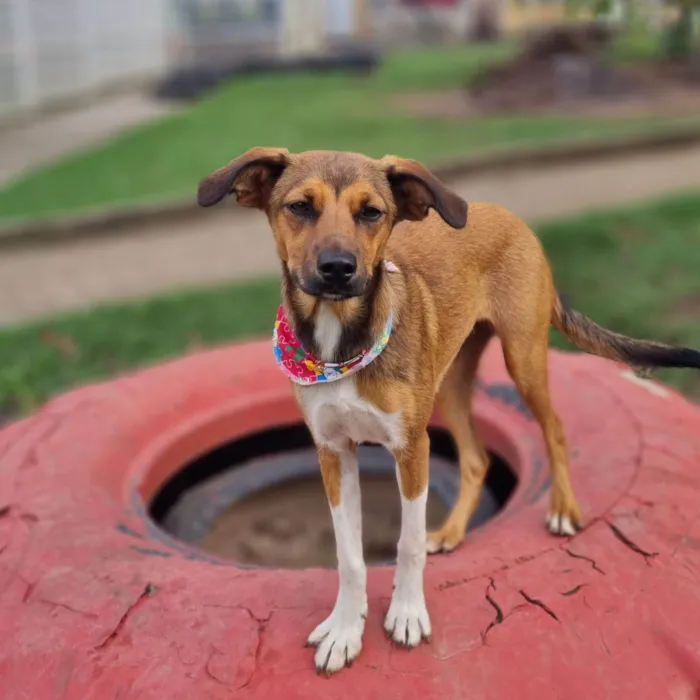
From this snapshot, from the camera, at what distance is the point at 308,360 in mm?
2467

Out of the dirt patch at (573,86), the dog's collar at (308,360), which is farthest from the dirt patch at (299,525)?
the dirt patch at (573,86)

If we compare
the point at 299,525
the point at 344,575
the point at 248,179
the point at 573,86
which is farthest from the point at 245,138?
the point at 344,575

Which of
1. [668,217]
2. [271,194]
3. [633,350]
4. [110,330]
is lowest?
[110,330]

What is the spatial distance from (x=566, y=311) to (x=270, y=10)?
30841 millimetres

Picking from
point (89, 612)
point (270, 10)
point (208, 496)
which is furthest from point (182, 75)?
point (89, 612)

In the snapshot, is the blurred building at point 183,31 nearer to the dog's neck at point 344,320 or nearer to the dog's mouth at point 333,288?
the dog's neck at point 344,320

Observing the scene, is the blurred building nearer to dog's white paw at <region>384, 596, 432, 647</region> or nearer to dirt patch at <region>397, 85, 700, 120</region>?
dirt patch at <region>397, 85, 700, 120</region>

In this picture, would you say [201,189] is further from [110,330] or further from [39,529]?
[110,330]

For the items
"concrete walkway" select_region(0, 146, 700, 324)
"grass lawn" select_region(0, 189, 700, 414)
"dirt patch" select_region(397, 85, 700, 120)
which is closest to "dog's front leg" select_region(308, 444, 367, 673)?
"grass lawn" select_region(0, 189, 700, 414)

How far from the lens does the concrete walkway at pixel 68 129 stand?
13.8 m

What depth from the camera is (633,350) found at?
3.09 metres

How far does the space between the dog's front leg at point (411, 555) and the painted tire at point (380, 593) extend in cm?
6

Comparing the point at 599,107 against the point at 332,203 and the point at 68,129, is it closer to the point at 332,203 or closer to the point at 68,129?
the point at 68,129

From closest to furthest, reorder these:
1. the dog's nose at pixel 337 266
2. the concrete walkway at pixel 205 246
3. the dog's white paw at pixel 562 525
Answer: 1. the dog's nose at pixel 337 266
2. the dog's white paw at pixel 562 525
3. the concrete walkway at pixel 205 246
